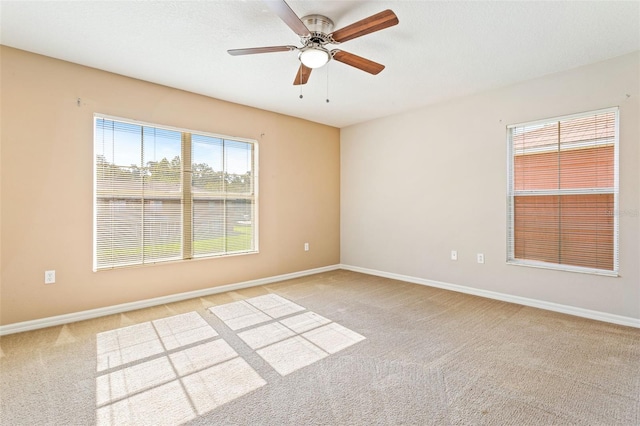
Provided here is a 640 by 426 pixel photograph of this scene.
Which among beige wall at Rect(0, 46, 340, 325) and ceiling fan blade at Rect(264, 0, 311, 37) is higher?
ceiling fan blade at Rect(264, 0, 311, 37)

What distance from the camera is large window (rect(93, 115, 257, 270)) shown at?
126 inches

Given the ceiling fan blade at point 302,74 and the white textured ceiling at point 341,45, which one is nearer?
the white textured ceiling at point 341,45

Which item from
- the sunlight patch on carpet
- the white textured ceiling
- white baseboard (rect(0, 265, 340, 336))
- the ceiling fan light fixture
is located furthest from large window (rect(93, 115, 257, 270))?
the ceiling fan light fixture

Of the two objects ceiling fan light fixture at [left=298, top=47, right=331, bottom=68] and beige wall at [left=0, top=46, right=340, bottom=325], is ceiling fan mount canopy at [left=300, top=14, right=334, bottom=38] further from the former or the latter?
beige wall at [left=0, top=46, right=340, bottom=325]

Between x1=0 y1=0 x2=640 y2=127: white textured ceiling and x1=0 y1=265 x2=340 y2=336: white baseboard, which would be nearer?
x1=0 y1=0 x2=640 y2=127: white textured ceiling

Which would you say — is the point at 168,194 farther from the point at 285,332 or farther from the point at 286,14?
the point at 286,14

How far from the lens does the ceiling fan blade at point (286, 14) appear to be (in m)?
1.72

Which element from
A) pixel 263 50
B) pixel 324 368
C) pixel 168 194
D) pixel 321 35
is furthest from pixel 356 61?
pixel 168 194

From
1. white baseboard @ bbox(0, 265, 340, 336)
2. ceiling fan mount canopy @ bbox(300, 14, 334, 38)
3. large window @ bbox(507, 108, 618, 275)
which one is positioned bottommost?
white baseboard @ bbox(0, 265, 340, 336)

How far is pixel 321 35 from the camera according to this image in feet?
7.41

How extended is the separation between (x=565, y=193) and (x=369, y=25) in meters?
2.85

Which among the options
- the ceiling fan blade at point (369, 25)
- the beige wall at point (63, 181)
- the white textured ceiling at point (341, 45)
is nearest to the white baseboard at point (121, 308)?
the beige wall at point (63, 181)

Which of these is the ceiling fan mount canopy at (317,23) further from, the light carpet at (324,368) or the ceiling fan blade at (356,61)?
the light carpet at (324,368)

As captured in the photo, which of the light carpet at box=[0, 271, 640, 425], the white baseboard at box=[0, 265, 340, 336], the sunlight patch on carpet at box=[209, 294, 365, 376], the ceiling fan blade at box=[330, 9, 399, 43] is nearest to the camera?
the light carpet at box=[0, 271, 640, 425]
